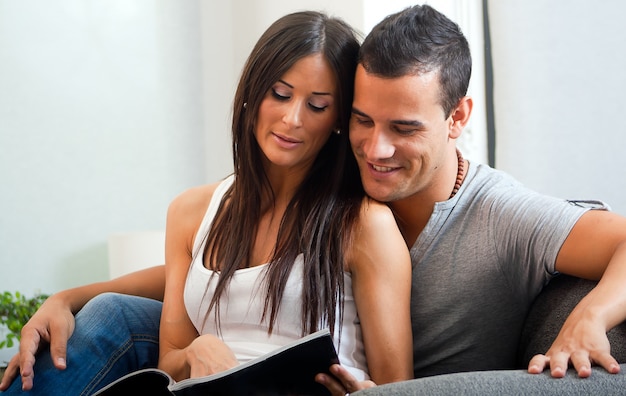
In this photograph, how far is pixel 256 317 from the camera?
1.47m

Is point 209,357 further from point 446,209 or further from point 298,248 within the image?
point 446,209

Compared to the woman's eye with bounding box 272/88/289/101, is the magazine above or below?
below

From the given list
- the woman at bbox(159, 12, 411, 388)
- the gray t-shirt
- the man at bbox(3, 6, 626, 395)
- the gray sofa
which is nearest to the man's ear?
the man at bbox(3, 6, 626, 395)

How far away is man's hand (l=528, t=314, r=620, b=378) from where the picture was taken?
1.00 m

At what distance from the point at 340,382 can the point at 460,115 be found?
61 centimetres

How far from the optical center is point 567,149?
231cm

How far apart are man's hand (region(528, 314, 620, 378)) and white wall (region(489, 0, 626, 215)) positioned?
4.05 feet

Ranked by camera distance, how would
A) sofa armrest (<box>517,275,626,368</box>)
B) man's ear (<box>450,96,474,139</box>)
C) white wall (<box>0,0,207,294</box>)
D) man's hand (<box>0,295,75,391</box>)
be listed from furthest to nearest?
white wall (<box>0,0,207,294</box>)
man's ear (<box>450,96,474,139</box>)
man's hand (<box>0,295,75,391</box>)
sofa armrest (<box>517,275,626,368</box>)

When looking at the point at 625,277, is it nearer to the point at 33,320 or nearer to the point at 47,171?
the point at 33,320

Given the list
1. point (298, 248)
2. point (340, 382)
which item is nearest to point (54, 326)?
point (298, 248)

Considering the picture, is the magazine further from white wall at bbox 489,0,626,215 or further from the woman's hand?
white wall at bbox 489,0,626,215

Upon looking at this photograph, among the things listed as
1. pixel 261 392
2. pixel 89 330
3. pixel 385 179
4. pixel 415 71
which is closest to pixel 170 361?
pixel 89 330

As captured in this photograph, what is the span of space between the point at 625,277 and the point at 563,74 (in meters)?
1.30

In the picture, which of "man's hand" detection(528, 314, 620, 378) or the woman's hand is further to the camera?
the woman's hand
